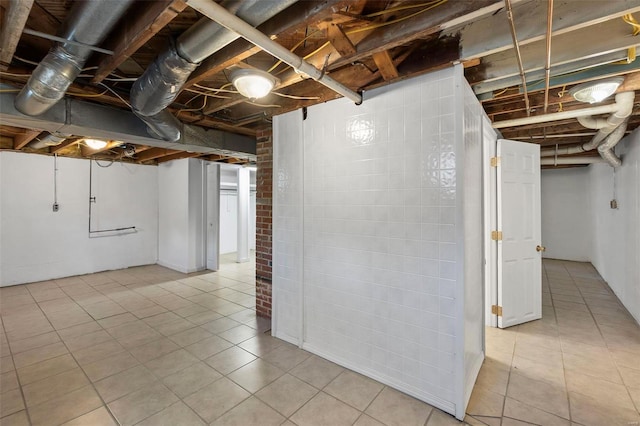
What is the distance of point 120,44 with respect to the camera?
1542mm

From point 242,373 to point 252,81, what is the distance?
2261 mm

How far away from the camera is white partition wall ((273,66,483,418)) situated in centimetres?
183

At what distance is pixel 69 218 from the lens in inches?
206

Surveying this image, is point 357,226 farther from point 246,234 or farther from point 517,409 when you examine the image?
point 246,234

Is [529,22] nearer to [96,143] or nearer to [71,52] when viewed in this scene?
[71,52]

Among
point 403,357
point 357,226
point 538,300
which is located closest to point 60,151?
point 357,226

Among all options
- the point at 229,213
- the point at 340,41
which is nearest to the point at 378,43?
the point at 340,41

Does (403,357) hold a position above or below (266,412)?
above

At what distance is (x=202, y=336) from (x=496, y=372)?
2.78 metres

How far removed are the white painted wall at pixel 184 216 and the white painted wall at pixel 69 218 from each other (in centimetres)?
52

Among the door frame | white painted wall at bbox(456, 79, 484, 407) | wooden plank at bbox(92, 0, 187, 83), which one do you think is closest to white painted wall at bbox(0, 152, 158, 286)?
the door frame

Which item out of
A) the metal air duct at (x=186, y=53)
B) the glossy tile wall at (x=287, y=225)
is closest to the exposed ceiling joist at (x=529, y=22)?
the metal air duct at (x=186, y=53)

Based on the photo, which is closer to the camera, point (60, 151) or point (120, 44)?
point (120, 44)

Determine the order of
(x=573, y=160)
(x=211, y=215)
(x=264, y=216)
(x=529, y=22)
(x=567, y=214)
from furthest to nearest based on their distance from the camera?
(x=567, y=214) → (x=211, y=215) → (x=573, y=160) → (x=264, y=216) → (x=529, y=22)
